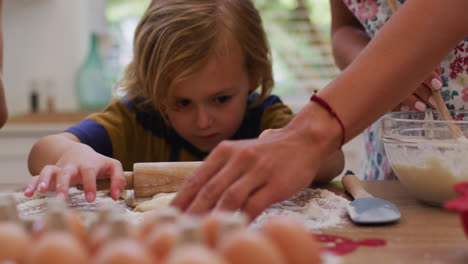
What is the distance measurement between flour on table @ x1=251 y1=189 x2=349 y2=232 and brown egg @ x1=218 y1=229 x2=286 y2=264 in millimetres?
296

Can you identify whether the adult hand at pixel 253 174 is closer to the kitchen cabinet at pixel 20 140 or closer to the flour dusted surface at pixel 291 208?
the flour dusted surface at pixel 291 208

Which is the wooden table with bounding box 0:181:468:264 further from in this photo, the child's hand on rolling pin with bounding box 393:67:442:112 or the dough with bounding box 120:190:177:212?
the dough with bounding box 120:190:177:212

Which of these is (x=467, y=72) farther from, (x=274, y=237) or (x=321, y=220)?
(x=274, y=237)

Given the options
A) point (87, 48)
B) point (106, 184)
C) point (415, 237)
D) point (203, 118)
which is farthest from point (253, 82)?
point (87, 48)

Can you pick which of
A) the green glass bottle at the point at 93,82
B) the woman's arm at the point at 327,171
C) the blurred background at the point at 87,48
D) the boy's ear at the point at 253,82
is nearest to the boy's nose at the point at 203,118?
the boy's ear at the point at 253,82

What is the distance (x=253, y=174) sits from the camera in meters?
0.58

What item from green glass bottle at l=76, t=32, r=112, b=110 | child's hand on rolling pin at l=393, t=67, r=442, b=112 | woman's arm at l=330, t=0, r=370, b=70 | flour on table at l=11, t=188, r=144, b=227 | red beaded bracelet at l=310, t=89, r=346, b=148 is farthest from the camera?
Answer: green glass bottle at l=76, t=32, r=112, b=110

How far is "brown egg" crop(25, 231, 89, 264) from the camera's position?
0.33m

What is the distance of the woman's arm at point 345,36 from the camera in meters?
1.15

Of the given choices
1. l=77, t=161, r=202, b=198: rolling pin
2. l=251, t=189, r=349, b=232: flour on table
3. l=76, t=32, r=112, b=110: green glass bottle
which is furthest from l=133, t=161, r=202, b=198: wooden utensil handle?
l=76, t=32, r=112, b=110: green glass bottle

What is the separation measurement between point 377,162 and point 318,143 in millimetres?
697

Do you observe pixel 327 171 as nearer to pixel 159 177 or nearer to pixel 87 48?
pixel 159 177

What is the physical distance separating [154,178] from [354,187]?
0.41 metres

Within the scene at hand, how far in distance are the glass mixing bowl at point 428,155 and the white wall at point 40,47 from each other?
7.06 feet
